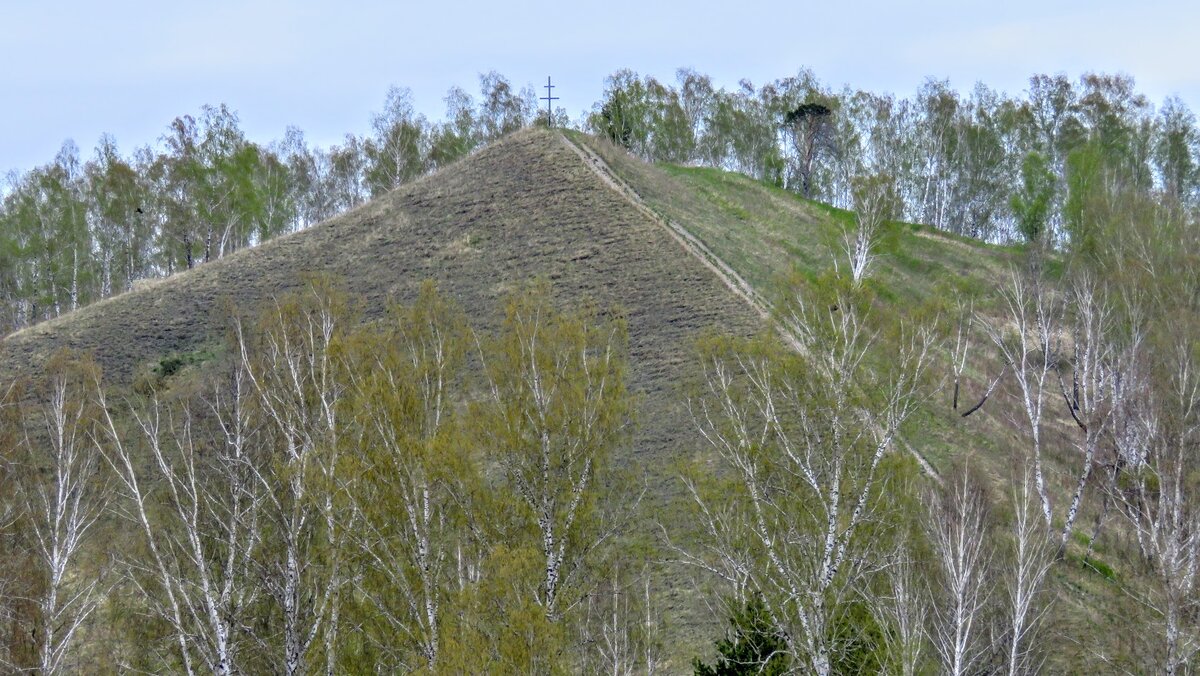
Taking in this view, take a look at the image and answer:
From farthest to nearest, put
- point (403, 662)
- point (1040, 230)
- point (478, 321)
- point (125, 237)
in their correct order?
point (125, 237) → point (1040, 230) → point (478, 321) → point (403, 662)

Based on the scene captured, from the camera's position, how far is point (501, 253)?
156ft

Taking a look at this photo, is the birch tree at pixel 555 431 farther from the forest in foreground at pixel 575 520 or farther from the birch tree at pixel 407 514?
the birch tree at pixel 407 514

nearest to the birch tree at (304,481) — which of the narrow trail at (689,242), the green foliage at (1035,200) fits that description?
the narrow trail at (689,242)

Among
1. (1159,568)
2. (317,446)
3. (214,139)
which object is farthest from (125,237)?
(1159,568)

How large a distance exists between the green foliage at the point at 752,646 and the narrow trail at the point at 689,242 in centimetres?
1185

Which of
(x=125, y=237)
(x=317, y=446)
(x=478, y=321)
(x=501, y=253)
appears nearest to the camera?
(x=317, y=446)

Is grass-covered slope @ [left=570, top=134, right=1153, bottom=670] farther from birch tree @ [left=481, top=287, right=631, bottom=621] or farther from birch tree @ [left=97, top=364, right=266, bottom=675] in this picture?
birch tree @ [left=97, top=364, right=266, bottom=675]

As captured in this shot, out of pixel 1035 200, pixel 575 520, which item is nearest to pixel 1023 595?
pixel 575 520

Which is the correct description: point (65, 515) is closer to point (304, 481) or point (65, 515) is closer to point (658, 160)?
point (304, 481)

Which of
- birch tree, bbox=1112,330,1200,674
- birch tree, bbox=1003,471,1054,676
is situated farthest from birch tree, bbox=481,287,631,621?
birch tree, bbox=1112,330,1200,674

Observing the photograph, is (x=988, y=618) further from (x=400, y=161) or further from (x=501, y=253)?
(x=400, y=161)

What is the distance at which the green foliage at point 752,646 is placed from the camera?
20.0 m

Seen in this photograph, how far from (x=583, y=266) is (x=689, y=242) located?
13.8 ft

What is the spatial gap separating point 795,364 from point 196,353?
88.7ft
